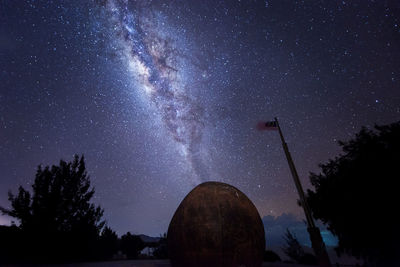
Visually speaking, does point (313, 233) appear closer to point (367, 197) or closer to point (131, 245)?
point (367, 197)

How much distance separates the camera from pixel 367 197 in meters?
15.2

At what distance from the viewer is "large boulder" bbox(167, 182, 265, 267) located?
7.68m

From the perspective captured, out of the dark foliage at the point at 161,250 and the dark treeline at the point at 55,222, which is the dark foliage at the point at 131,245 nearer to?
the dark foliage at the point at 161,250

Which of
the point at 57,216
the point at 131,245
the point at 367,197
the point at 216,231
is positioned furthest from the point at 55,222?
the point at 367,197

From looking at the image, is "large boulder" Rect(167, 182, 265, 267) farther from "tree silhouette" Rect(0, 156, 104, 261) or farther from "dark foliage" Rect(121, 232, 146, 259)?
"dark foliage" Rect(121, 232, 146, 259)

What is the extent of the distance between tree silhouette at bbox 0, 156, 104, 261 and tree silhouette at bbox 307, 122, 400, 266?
21010mm

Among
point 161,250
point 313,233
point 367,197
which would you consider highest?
point 367,197

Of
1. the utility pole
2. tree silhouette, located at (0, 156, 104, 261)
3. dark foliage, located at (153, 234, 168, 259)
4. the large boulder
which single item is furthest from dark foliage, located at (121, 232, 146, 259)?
the utility pole

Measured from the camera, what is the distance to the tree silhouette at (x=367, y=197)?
1459 centimetres

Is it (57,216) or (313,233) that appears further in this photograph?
(57,216)

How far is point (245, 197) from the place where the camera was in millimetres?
9695

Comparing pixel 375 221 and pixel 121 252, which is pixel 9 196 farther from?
pixel 375 221

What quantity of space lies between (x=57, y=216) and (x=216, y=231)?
15.3 metres

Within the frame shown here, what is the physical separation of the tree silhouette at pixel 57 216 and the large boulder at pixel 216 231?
40.2 ft
